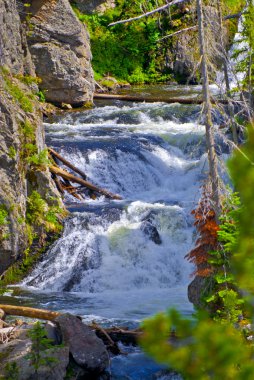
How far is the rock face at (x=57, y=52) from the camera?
2764 cm

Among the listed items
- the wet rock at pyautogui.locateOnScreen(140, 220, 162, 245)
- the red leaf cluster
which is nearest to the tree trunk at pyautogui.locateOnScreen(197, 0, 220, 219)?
the red leaf cluster

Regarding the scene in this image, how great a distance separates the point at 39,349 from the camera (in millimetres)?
9570

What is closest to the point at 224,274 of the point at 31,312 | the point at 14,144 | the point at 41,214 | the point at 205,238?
the point at 205,238

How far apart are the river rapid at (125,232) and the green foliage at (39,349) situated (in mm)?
1422

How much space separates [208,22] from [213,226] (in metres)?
3.36

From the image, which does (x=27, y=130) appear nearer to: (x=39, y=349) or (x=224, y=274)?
(x=224, y=274)

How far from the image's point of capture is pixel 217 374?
3.45 meters

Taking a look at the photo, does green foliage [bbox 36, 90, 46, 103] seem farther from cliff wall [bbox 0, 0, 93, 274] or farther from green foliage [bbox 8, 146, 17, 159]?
green foliage [bbox 8, 146, 17, 159]

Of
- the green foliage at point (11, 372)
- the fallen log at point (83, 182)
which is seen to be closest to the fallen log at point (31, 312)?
the green foliage at point (11, 372)

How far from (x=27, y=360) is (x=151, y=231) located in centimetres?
771

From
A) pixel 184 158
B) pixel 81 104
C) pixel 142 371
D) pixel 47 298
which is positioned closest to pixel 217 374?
pixel 142 371

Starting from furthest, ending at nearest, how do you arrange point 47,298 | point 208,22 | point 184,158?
point 184,158
point 47,298
point 208,22

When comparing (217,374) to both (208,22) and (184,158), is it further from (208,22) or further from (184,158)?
(184,158)

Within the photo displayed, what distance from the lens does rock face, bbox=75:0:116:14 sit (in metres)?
37.3
